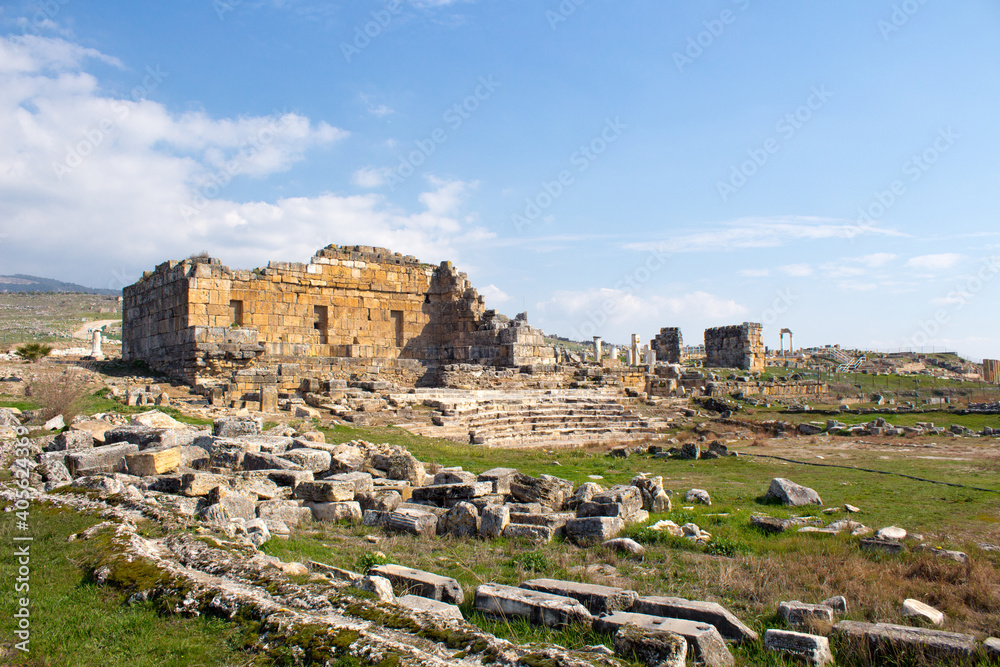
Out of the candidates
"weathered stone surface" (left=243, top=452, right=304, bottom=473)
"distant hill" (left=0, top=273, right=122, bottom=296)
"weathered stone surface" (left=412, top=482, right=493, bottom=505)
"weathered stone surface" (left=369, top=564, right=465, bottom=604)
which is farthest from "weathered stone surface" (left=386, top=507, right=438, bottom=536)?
"distant hill" (left=0, top=273, right=122, bottom=296)

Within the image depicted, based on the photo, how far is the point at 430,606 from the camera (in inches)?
159

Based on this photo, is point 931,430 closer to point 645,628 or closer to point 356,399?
point 356,399

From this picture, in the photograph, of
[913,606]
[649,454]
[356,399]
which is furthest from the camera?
[356,399]

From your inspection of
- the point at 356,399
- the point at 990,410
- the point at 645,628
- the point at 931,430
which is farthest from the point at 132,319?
the point at 990,410

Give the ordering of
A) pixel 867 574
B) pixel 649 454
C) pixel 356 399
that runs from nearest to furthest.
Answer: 1. pixel 867 574
2. pixel 649 454
3. pixel 356 399

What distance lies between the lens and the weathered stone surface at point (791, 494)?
8.38 metres

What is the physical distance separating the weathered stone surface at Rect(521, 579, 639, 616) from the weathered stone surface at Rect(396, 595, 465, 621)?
0.73 metres

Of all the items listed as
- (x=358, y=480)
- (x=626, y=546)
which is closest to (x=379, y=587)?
(x=626, y=546)

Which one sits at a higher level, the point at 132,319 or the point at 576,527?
the point at 132,319

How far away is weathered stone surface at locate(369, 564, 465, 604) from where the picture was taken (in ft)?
14.5

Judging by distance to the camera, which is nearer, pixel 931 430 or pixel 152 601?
pixel 152 601

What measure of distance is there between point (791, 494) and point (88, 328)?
5313cm

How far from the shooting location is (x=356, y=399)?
16.3 m

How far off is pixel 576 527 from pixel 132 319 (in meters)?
21.2
